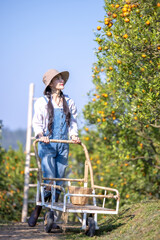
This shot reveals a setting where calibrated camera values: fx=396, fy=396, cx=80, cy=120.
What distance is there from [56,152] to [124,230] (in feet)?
4.27

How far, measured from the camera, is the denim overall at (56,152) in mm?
5023

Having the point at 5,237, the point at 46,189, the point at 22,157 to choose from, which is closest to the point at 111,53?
the point at 46,189

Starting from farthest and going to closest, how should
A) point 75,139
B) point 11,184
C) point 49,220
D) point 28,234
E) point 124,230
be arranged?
point 11,184, point 75,139, point 28,234, point 49,220, point 124,230

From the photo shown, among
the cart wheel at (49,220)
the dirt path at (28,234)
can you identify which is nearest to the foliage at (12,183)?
the dirt path at (28,234)

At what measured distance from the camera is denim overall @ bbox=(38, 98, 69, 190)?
5023mm

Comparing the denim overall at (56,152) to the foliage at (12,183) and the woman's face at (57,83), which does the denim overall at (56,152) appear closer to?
the woman's face at (57,83)

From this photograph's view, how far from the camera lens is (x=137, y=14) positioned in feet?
16.2

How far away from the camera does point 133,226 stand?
14.9 feet

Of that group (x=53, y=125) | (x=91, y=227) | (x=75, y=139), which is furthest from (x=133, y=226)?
(x=53, y=125)

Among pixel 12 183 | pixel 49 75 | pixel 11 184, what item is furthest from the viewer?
pixel 12 183

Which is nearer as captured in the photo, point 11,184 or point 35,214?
point 35,214

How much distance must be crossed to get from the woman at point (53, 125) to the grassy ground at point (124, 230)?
1.26 feet

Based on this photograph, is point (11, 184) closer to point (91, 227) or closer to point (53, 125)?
point (53, 125)

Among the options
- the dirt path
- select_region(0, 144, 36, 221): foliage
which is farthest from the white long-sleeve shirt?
select_region(0, 144, 36, 221): foliage
